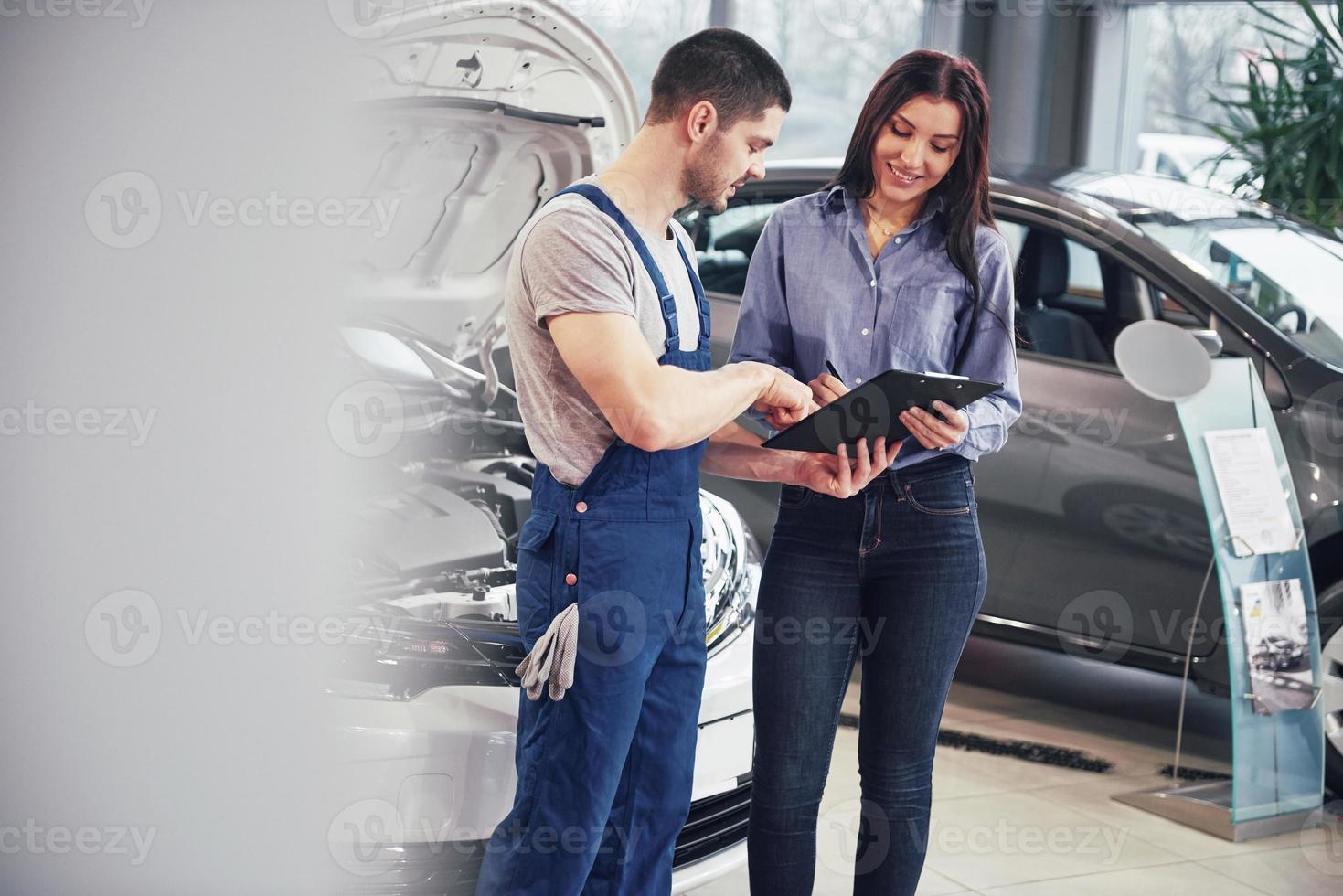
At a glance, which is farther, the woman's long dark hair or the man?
the woman's long dark hair

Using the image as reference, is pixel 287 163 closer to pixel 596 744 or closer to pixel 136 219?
pixel 136 219

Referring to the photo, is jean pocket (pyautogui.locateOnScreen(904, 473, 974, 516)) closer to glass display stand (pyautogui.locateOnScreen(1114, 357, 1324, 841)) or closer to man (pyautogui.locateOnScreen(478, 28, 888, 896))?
man (pyautogui.locateOnScreen(478, 28, 888, 896))

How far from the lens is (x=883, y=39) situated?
6.76 meters

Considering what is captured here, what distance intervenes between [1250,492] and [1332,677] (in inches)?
22.0

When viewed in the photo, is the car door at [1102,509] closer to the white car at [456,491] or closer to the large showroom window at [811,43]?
the white car at [456,491]

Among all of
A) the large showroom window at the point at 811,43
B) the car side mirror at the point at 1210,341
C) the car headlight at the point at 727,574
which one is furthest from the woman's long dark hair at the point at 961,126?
the large showroom window at the point at 811,43

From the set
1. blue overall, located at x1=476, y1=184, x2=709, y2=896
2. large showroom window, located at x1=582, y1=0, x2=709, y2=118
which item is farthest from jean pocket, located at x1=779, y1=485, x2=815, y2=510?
large showroom window, located at x1=582, y1=0, x2=709, y2=118

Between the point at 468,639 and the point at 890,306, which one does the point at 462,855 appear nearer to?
the point at 468,639

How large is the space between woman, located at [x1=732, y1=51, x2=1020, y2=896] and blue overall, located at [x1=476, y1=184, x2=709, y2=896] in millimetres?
222

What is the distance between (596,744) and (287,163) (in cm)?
88

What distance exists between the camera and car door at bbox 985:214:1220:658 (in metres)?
3.22

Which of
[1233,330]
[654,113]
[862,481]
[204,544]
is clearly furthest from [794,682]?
[1233,330]

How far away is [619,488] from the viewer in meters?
1.55

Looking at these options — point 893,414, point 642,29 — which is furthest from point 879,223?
point 642,29
